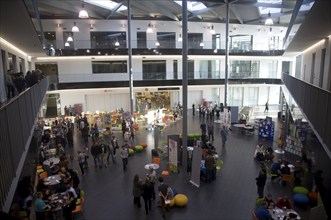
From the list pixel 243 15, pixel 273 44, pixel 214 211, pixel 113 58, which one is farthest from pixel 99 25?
pixel 214 211

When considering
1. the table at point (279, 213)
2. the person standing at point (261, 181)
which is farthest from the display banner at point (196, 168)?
the table at point (279, 213)

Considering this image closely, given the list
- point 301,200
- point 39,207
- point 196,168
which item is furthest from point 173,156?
point 39,207

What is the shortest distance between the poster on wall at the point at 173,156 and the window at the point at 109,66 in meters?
20.2

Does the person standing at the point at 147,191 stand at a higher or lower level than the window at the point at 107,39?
lower

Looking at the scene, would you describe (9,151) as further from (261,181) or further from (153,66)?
(153,66)

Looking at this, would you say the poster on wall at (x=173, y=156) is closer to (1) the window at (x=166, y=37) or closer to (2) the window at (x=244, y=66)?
(1) the window at (x=166, y=37)

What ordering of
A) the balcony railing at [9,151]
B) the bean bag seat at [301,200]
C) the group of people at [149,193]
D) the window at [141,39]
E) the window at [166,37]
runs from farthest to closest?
the window at [166,37] → the window at [141,39] → the bean bag seat at [301,200] → the group of people at [149,193] → the balcony railing at [9,151]

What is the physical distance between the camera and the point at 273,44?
34.5 m

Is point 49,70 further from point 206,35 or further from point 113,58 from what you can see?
point 206,35

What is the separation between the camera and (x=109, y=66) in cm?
3222

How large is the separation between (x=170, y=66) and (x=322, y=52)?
21709mm

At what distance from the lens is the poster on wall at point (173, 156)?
1378 cm

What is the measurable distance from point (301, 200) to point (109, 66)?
2667 cm

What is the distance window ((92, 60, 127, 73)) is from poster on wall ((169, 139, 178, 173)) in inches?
796
